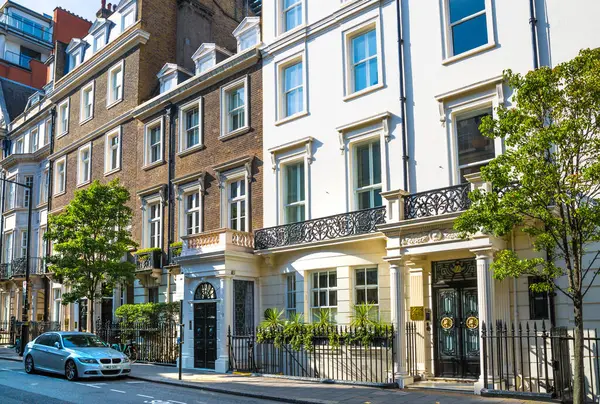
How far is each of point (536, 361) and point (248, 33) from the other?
16.0 m

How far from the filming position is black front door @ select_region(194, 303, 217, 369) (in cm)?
1966

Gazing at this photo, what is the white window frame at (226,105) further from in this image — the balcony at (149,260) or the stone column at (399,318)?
the stone column at (399,318)

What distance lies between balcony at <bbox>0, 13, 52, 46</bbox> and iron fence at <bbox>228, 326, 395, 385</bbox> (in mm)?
43215

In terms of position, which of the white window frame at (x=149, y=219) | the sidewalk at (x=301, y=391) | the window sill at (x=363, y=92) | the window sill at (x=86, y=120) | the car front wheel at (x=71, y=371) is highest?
the window sill at (x=86, y=120)

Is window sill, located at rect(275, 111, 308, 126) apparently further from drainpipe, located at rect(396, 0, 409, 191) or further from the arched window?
the arched window

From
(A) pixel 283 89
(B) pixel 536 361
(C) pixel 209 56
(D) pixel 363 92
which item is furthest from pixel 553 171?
(C) pixel 209 56

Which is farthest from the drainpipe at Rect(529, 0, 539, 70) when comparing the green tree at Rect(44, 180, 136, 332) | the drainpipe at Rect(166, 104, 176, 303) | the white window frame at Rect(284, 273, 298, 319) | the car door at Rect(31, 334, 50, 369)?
the green tree at Rect(44, 180, 136, 332)

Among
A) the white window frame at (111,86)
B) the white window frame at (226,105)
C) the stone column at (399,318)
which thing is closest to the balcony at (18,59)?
the white window frame at (111,86)

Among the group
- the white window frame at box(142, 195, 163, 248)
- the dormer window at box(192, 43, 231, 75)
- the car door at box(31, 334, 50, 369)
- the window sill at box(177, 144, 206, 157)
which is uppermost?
the dormer window at box(192, 43, 231, 75)

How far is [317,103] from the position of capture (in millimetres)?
19953

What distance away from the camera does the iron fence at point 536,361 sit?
1223cm

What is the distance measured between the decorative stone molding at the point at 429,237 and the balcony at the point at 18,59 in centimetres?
4437

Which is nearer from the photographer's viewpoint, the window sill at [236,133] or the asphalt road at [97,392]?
the asphalt road at [97,392]

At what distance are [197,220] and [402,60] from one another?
10899 millimetres
